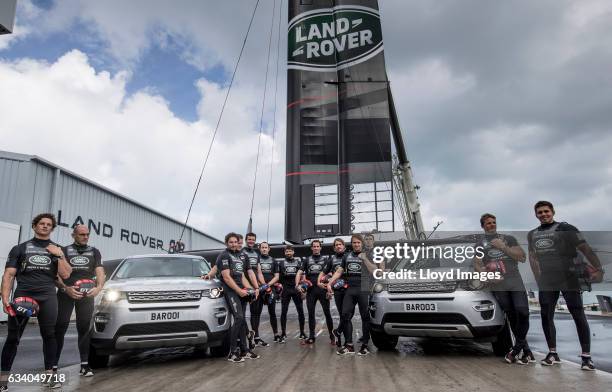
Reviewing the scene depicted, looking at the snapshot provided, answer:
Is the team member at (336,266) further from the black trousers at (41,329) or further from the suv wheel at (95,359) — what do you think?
the black trousers at (41,329)

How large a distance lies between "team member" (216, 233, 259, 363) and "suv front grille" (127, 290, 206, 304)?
54cm

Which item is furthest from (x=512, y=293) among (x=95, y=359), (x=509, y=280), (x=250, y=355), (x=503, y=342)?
(x=95, y=359)

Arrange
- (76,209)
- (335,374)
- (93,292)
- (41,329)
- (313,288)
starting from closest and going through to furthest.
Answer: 1. (41,329)
2. (335,374)
3. (93,292)
4. (313,288)
5. (76,209)

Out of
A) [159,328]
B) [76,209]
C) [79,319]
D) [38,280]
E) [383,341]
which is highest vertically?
[76,209]

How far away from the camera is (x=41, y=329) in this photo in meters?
4.47

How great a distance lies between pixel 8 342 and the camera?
4156mm

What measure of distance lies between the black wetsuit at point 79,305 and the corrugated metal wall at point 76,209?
42.0 feet

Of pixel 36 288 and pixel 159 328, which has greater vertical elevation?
pixel 36 288

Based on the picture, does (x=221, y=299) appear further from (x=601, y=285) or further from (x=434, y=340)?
(x=601, y=285)

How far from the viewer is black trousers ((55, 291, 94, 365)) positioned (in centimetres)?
488

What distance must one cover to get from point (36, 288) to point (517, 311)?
19.0 ft

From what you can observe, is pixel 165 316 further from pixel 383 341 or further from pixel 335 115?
pixel 335 115

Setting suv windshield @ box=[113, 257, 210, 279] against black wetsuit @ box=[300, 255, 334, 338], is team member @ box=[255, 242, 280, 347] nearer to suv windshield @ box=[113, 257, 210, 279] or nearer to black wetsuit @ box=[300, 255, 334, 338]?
black wetsuit @ box=[300, 255, 334, 338]

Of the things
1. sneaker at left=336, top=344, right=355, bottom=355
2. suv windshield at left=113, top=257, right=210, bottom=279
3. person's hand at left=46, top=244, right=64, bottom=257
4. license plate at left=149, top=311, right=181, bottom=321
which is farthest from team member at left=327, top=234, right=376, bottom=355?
person's hand at left=46, top=244, right=64, bottom=257
